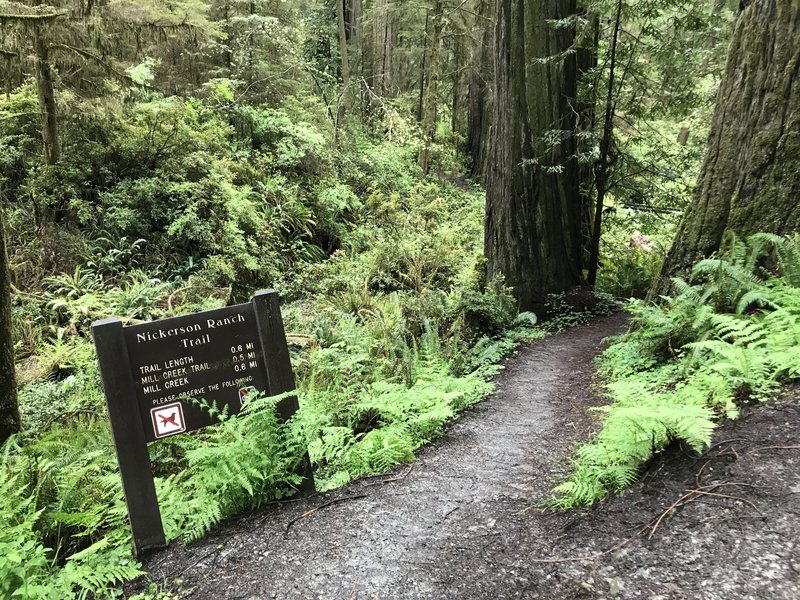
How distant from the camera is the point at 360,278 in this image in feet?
36.0

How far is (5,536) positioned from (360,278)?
8.28 m

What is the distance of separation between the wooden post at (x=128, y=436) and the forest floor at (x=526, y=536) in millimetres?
189

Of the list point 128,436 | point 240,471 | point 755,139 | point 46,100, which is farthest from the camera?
point 46,100

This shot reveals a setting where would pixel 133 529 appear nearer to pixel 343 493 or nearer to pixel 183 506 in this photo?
pixel 183 506

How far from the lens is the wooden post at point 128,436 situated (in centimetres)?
292

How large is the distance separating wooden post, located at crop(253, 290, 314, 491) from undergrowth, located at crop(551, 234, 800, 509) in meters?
1.78

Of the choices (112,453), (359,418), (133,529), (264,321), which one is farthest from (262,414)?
(112,453)

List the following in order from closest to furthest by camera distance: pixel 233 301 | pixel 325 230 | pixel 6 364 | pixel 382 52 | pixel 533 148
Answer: pixel 6 364 → pixel 533 148 → pixel 233 301 → pixel 325 230 → pixel 382 52

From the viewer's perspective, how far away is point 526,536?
9.16ft

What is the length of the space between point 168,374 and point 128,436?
0.42 meters

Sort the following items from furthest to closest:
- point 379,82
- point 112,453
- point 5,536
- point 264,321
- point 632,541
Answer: point 379,82, point 112,453, point 264,321, point 5,536, point 632,541

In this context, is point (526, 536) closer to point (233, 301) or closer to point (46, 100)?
point (233, 301)

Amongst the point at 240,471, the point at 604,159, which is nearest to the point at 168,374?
the point at 240,471

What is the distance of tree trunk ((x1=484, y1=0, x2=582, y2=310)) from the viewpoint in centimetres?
862
